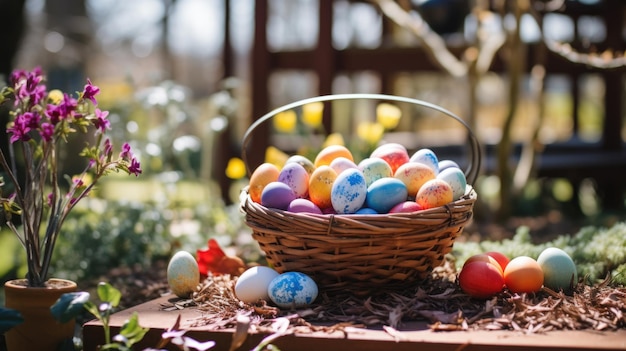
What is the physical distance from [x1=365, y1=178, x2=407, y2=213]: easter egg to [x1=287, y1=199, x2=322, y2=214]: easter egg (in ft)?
0.66

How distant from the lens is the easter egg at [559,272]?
2.61 m

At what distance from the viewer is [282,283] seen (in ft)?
7.93

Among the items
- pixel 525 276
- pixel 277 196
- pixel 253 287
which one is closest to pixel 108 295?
pixel 253 287

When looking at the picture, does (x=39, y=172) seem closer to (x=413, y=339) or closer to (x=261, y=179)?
(x=261, y=179)

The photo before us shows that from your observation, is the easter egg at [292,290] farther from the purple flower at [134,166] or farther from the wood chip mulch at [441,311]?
the purple flower at [134,166]

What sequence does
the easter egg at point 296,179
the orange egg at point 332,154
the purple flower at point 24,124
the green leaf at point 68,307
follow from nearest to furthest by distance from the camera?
the green leaf at point 68,307 → the purple flower at point 24,124 → the easter egg at point 296,179 → the orange egg at point 332,154

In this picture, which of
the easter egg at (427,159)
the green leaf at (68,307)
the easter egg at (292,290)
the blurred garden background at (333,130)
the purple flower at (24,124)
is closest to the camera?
the green leaf at (68,307)

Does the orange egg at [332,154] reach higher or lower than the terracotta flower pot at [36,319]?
higher

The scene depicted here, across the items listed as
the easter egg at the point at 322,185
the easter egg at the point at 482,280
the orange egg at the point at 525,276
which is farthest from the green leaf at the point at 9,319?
the orange egg at the point at 525,276

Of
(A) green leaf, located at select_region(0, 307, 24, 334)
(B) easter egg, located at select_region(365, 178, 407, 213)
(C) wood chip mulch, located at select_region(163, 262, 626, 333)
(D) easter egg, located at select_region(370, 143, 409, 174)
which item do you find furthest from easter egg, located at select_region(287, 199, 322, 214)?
(A) green leaf, located at select_region(0, 307, 24, 334)

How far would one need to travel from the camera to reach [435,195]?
2.47 m

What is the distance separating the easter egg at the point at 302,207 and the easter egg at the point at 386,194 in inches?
7.9

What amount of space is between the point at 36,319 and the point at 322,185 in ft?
3.52

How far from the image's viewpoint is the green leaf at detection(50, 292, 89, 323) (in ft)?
6.71
